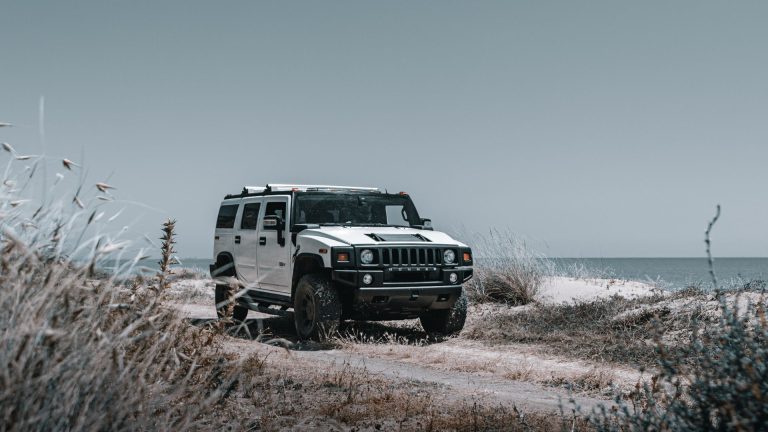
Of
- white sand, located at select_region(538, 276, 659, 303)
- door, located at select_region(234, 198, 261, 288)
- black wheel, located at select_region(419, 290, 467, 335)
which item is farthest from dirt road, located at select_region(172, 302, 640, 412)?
white sand, located at select_region(538, 276, 659, 303)

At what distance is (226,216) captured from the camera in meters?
12.8

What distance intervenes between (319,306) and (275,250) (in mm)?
1672

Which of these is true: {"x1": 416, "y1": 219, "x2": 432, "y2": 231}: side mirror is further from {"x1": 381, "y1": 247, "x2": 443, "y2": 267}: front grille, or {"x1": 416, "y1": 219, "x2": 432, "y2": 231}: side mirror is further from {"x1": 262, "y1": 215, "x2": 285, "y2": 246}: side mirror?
{"x1": 262, "y1": 215, "x2": 285, "y2": 246}: side mirror

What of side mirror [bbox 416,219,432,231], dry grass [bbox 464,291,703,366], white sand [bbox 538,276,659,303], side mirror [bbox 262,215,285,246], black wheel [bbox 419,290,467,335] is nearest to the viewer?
dry grass [bbox 464,291,703,366]

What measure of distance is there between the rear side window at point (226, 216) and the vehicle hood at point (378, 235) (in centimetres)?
258

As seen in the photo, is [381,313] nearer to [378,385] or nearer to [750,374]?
[378,385]

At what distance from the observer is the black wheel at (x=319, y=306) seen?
9586mm

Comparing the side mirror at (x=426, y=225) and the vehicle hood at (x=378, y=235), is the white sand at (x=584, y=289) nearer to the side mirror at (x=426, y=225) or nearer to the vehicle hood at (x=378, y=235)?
the side mirror at (x=426, y=225)

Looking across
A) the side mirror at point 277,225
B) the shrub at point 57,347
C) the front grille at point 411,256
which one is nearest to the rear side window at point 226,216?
the side mirror at point 277,225

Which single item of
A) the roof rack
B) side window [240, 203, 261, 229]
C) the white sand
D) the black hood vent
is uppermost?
the roof rack

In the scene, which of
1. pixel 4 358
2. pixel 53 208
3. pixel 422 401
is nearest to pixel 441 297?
pixel 422 401

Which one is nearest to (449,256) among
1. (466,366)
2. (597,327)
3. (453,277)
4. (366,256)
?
(453,277)

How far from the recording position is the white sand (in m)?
14.7

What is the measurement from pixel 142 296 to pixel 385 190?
7176 millimetres
